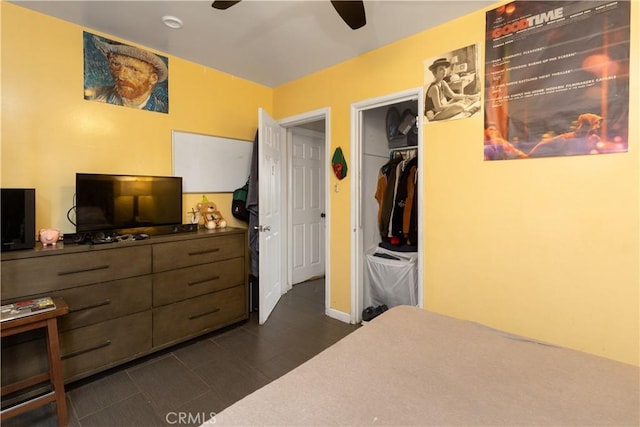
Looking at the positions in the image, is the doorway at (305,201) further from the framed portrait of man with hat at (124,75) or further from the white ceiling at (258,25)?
the framed portrait of man with hat at (124,75)

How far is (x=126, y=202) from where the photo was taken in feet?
7.43

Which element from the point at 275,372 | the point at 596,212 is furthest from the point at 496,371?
the point at 275,372

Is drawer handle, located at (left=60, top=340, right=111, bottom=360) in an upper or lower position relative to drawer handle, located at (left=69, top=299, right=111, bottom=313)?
lower

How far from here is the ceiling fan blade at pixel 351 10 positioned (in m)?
1.48

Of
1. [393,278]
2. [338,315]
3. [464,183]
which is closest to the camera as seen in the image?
[464,183]

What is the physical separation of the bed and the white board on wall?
2306mm

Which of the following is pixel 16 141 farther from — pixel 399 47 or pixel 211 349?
pixel 399 47

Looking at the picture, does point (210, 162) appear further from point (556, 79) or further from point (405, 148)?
point (556, 79)

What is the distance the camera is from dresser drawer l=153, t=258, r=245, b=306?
2221 millimetres

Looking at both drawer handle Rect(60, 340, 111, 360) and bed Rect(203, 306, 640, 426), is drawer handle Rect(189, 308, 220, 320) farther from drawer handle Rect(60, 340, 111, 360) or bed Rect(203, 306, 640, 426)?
bed Rect(203, 306, 640, 426)

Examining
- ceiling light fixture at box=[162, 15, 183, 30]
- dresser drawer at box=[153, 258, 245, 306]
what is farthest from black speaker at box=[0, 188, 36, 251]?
ceiling light fixture at box=[162, 15, 183, 30]

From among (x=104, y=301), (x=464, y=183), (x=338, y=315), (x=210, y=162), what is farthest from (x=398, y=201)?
(x=104, y=301)

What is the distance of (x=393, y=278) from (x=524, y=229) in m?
1.22

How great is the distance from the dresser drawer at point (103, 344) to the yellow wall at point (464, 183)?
87 centimetres
